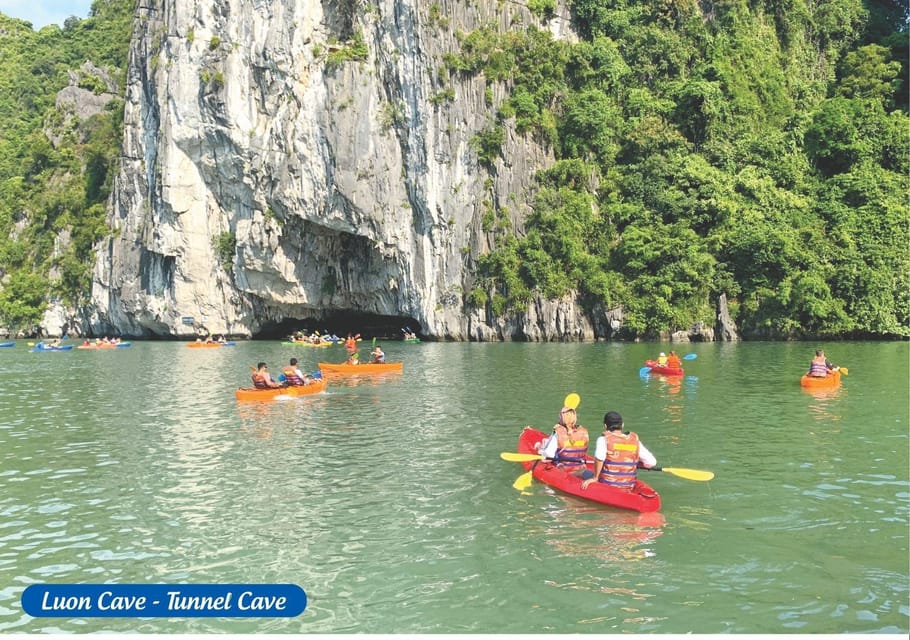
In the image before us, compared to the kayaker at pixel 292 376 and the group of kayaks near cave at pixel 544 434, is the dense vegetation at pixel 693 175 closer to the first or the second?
the group of kayaks near cave at pixel 544 434

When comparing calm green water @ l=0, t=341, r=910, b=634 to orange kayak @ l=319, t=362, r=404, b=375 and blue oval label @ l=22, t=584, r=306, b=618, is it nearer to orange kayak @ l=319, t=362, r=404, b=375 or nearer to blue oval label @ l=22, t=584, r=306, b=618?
blue oval label @ l=22, t=584, r=306, b=618

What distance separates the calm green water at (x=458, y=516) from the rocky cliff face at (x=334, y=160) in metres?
29.1

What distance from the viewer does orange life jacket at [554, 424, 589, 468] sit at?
1231cm

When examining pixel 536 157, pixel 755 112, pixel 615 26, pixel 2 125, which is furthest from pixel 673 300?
pixel 2 125

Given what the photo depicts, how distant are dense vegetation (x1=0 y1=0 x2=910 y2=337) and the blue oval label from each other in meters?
40.7

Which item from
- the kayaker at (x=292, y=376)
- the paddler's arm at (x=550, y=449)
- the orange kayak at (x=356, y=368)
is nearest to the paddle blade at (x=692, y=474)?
the paddler's arm at (x=550, y=449)

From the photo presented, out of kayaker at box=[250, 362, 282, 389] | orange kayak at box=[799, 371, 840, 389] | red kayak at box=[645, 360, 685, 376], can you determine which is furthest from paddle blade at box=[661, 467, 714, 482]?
red kayak at box=[645, 360, 685, 376]

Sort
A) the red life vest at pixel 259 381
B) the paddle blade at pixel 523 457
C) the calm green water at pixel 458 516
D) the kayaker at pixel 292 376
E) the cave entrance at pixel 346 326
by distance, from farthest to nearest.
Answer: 1. the cave entrance at pixel 346 326
2. the kayaker at pixel 292 376
3. the red life vest at pixel 259 381
4. the paddle blade at pixel 523 457
5. the calm green water at pixel 458 516

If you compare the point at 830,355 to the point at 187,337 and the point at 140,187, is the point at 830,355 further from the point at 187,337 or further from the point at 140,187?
the point at 140,187

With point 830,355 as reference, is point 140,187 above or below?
above

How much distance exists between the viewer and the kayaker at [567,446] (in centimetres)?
1231

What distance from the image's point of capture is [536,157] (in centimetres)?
5184

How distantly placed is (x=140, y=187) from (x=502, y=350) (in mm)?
35635

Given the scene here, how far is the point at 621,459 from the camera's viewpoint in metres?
10.8
